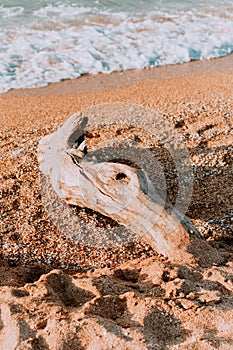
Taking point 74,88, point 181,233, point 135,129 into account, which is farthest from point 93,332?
point 74,88

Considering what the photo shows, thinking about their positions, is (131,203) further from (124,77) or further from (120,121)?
(124,77)

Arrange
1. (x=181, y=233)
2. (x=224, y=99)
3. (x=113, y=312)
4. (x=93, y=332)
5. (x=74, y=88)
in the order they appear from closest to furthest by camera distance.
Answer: (x=93, y=332)
(x=113, y=312)
(x=181, y=233)
(x=224, y=99)
(x=74, y=88)

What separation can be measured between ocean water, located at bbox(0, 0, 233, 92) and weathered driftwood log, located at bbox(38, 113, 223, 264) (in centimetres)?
563

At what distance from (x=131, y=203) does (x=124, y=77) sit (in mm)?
6361

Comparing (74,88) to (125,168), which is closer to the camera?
(125,168)

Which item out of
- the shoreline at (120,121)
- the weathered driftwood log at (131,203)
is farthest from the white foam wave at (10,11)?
the weathered driftwood log at (131,203)

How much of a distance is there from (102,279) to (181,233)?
0.90 meters

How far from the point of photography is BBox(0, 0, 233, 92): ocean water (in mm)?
10562

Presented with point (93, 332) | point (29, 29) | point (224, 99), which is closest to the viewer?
point (93, 332)

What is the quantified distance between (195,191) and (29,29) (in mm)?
9813

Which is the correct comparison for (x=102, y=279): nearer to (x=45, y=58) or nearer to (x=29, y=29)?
(x=45, y=58)

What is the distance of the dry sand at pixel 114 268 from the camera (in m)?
2.96

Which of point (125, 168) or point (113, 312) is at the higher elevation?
point (125, 168)

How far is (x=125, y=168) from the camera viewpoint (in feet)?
13.8
